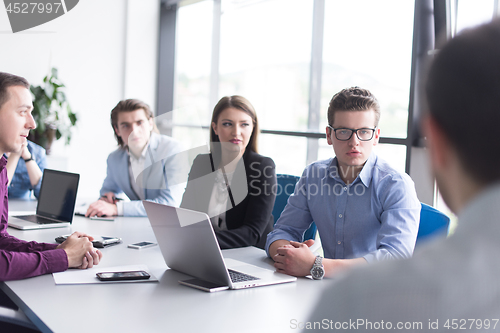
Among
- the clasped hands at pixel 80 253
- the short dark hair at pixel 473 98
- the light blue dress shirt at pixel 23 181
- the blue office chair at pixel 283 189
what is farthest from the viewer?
the light blue dress shirt at pixel 23 181

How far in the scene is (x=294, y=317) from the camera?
1236 mm

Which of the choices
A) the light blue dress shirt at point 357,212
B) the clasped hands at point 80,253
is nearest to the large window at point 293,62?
the light blue dress shirt at point 357,212

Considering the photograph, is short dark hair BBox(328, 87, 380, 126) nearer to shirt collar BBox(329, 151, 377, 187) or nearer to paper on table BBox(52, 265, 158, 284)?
shirt collar BBox(329, 151, 377, 187)

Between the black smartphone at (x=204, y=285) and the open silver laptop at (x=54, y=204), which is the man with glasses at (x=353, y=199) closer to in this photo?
the black smartphone at (x=204, y=285)

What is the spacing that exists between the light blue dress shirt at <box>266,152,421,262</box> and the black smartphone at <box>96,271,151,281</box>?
57 centimetres

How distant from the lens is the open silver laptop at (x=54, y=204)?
2350 millimetres

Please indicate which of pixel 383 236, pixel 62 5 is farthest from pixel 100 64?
pixel 383 236

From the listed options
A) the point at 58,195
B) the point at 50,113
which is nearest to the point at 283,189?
the point at 58,195

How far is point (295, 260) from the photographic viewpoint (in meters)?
1.58

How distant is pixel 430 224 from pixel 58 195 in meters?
1.94

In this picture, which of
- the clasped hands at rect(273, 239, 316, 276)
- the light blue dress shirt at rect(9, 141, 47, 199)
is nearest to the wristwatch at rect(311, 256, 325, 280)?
the clasped hands at rect(273, 239, 316, 276)

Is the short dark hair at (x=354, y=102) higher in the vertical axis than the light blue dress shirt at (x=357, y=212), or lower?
higher

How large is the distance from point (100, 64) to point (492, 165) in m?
5.75

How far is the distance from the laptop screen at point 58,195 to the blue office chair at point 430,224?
1731mm
